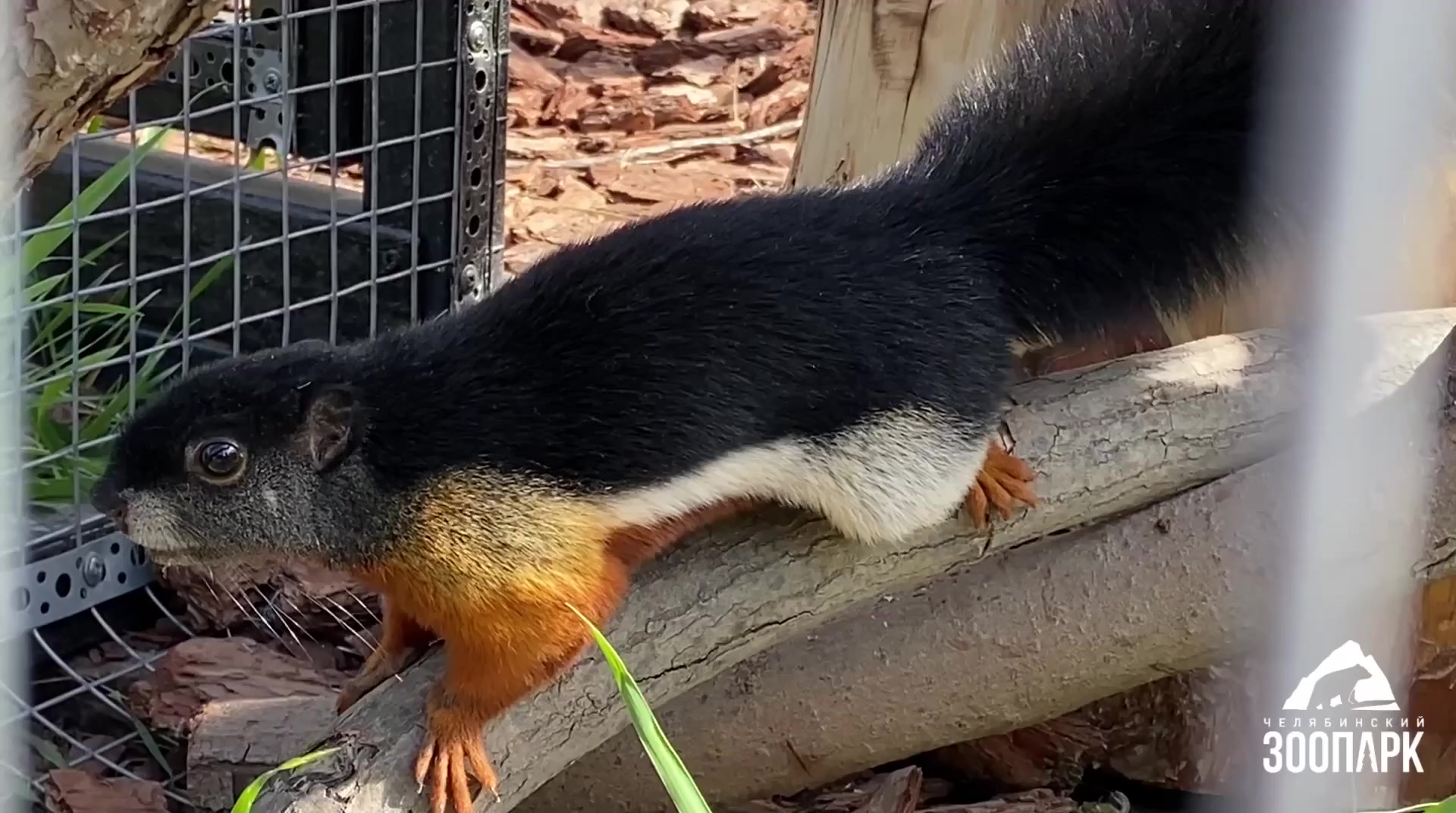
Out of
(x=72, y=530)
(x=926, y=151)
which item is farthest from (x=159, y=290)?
(x=926, y=151)

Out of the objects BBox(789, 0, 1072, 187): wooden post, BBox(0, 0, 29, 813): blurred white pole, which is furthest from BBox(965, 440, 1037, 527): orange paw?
BBox(0, 0, 29, 813): blurred white pole

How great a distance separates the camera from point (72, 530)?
2.91m

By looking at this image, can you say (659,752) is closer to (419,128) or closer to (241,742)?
(241,742)

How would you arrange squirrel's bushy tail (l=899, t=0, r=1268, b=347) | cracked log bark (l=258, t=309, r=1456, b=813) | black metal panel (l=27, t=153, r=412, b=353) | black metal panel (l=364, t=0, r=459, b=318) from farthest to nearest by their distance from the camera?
black metal panel (l=27, t=153, r=412, b=353), black metal panel (l=364, t=0, r=459, b=318), squirrel's bushy tail (l=899, t=0, r=1268, b=347), cracked log bark (l=258, t=309, r=1456, b=813)

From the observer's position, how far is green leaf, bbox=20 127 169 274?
9.20 ft

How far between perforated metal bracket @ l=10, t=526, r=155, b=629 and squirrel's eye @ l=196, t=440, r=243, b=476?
879 mm

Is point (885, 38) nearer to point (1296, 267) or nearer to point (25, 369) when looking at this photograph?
point (1296, 267)

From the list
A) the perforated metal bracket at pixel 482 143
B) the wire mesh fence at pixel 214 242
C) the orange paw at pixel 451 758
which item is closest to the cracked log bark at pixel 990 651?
the orange paw at pixel 451 758

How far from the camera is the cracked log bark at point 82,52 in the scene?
5.15 feet

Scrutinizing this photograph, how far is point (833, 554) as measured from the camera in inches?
83.2

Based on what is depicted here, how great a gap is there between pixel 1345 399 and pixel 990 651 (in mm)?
776

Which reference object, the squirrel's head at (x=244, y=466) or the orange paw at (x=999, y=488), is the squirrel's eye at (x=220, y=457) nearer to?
the squirrel's head at (x=244, y=466)

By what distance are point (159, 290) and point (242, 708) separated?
1.18 meters

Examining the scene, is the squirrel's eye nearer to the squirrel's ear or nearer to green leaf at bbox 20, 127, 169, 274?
the squirrel's ear
